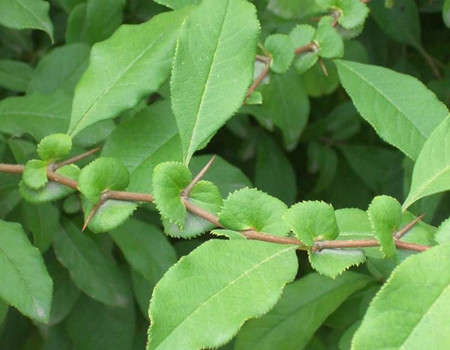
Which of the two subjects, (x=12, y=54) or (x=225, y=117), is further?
(x=12, y=54)

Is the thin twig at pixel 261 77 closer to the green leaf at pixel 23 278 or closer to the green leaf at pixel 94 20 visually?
the green leaf at pixel 23 278

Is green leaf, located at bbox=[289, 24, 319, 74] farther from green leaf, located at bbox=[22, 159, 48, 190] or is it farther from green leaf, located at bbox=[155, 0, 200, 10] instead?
green leaf, located at bbox=[22, 159, 48, 190]

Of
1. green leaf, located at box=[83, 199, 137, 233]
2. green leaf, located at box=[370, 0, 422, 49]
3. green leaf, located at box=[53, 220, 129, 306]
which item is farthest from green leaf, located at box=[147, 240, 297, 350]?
green leaf, located at box=[370, 0, 422, 49]

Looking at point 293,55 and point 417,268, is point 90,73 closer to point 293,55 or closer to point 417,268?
point 293,55

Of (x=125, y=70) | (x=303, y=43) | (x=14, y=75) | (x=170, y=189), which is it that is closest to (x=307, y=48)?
(x=303, y=43)

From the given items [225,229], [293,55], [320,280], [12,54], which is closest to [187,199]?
[225,229]

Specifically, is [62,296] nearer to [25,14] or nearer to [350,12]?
[25,14]

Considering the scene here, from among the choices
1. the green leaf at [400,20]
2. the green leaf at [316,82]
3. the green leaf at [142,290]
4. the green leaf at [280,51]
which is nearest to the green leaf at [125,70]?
the green leaf at [280,51]
